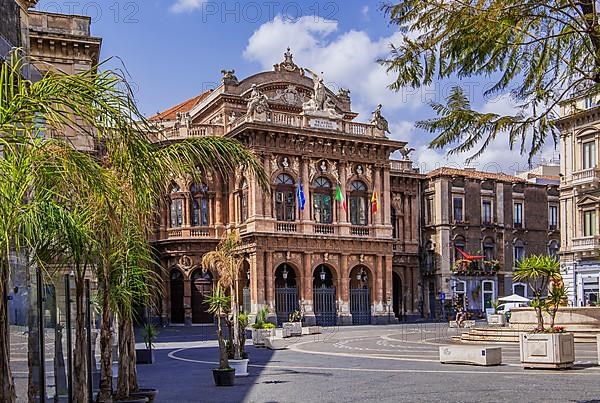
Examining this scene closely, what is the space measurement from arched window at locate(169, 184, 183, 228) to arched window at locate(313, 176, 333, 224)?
8801mm

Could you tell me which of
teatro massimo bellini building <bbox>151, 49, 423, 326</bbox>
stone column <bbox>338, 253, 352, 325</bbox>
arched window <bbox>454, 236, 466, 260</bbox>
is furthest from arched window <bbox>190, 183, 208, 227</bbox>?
arched window <bbox>454, 236, 466, 260</bbox>

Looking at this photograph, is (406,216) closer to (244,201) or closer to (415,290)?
(415,290)

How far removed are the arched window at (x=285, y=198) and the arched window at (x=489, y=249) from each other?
61.9 ft

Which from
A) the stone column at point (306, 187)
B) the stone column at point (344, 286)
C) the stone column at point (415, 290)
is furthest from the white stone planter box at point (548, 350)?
the stone column at point (415, 290)

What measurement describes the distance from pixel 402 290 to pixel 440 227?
552cm

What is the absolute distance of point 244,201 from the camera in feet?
163

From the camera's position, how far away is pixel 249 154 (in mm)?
11242

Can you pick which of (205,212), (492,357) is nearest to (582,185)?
(205,212)

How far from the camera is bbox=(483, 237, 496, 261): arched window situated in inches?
2399

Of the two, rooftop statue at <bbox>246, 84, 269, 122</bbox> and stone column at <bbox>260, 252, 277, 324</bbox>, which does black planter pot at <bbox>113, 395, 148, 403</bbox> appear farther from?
Result: rooftop statue at <bbox>246, 84, 269, 122</bbox>

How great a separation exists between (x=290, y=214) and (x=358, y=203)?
5.04 m

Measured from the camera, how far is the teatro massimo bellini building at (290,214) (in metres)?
47.8

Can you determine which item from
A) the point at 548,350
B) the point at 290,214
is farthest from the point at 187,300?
the point at 548,350

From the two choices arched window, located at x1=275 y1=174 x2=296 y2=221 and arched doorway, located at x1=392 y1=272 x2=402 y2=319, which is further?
arched doorway, located at x1=392 y1=272 x2=402 y2=319
